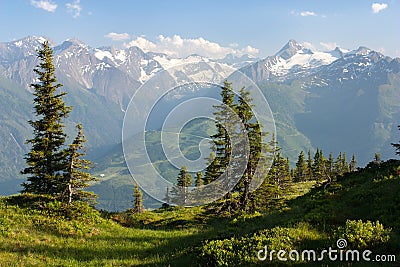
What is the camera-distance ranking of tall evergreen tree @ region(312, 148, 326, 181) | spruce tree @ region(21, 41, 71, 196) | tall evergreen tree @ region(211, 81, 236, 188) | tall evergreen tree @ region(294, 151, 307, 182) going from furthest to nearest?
tall evergreen tree @ region(294, 151, 307, 182) → tall evergreen tree @ region(312, 148, 326, 181) → tall evergreen tree @ region(211, 81, 236, 188) → spruce tree @ region(21, 41, 71, 196)

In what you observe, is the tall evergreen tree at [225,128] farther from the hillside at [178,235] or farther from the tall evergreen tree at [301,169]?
the tall evergreen tree at [301,169]

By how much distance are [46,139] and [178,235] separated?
62.0ft

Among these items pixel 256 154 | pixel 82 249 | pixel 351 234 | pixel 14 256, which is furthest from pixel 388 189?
pixel 256 154

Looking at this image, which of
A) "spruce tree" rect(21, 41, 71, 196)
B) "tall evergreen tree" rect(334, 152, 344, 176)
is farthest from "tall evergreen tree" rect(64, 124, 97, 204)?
"tall evergreen tree" rect(334, 152, 344, 176)

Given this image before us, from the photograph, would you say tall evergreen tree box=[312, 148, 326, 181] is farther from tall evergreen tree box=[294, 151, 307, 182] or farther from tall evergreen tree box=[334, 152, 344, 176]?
tall evergreen tree box=[334, 152, 344, 176]

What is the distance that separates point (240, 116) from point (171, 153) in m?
16.2

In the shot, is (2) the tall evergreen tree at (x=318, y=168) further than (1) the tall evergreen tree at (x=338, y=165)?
No

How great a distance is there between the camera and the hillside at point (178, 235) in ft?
38.1

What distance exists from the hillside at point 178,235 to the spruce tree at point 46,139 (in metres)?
9.21

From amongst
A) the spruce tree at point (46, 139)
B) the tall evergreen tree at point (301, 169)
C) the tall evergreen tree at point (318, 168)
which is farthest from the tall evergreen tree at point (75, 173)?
the tall evergreen tree at point (301, 169)

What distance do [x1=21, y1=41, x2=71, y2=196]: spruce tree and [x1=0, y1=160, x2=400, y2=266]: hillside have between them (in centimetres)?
921

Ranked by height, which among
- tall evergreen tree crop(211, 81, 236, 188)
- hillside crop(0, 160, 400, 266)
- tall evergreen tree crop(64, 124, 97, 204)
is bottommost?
hillside crop(0, 160, 400, 266)

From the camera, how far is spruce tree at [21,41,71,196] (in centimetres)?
3275

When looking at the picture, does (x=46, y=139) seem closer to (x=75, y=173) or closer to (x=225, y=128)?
(x=75, y=173)
